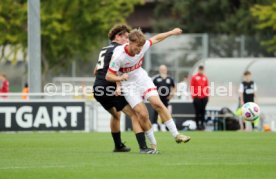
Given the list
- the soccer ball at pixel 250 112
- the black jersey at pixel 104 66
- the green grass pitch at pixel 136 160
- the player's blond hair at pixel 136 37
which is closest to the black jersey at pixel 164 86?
the soccer ball at pixel 250 112

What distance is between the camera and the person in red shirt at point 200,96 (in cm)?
2736

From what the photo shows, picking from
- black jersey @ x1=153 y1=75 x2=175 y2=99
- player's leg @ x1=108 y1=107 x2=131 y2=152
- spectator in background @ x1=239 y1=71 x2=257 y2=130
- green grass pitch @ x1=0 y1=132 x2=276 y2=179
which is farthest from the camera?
spectator in background @ x1=239 y1=71 x2=257 y2=130

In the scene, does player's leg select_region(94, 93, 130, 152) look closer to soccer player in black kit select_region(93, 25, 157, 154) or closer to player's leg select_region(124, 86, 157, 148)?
soccer player in black kit select_region(93, 25, 157, 154)

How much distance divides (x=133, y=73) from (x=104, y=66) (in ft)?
2.60

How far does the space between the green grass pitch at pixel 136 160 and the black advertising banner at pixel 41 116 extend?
263 inches

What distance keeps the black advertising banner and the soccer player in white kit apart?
35.9 ft

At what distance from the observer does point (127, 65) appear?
14.7m

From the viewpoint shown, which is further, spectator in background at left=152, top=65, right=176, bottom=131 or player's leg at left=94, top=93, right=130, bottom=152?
spectator in background at left=152, top=65, right=176, bottom=131

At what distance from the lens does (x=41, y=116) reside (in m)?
25.7

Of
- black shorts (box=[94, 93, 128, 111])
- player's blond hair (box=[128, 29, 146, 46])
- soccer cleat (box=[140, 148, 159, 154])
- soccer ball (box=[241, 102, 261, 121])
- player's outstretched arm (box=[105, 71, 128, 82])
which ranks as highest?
player's blond hair (box=[128, 29, 146, 46])

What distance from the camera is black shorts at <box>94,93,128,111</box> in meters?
15.1

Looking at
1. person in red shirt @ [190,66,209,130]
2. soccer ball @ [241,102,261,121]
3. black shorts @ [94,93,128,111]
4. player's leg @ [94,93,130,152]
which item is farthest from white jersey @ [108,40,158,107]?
person in red shirt @ [190,66,209,130]

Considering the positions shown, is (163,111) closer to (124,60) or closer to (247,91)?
(124,60)

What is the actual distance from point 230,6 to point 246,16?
3421mm
